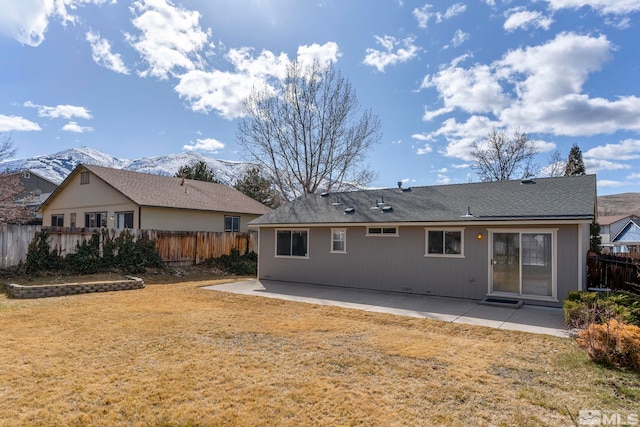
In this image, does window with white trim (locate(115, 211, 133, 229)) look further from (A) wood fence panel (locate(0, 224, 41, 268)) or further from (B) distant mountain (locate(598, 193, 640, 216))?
(B) distant mountain (locate(598, 193, 640, 216))

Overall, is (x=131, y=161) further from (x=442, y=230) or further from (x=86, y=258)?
(x=442, y=230)

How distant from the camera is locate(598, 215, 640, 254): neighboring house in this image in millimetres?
32906

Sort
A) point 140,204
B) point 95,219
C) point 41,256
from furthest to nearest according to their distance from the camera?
1. point 95,219
2. point 140,204
3. point 41,256

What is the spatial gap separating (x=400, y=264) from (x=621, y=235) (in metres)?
37.9

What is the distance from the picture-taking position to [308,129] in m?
25.1

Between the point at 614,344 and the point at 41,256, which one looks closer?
the point at 614,344

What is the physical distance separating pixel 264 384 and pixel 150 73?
18.5 m

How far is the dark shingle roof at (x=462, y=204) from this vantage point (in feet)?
32.2

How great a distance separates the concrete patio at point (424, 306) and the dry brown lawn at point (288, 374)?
2.60 feet

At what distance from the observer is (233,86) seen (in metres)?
23.4

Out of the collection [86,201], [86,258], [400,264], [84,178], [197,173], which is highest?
[197,173]

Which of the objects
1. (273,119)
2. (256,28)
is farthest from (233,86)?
(256,28)

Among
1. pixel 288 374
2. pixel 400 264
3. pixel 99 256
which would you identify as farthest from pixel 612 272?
pixel 99 256

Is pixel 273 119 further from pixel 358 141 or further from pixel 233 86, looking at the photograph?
pixel 358 141
